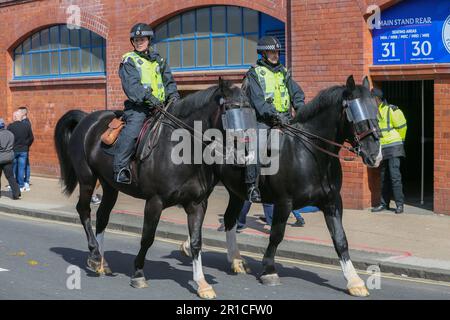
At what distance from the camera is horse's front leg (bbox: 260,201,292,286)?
8352mm

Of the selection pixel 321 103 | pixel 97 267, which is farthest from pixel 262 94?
pixel 97 267

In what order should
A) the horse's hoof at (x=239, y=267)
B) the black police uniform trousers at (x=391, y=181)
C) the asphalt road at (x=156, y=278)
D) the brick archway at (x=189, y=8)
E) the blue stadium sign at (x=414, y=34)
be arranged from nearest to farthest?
the asphalt road at (x=156, y=278) < the horse's hoof at (x=239, y=267) < the blue stadium sign at (x=414, y=34) < the black police uniform trousers at (x=391, y=181) < the brick archway at (x=189, y=8)

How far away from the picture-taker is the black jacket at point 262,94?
8.52 meters

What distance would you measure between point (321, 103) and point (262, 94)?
2.50 ft

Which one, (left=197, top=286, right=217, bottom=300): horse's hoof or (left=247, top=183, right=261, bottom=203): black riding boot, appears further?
(left=247, top=183, right=261, bottom=203): black riding boot

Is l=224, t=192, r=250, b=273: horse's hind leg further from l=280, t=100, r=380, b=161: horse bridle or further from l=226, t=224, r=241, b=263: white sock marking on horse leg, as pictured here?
l=280, t=100, r=380, b=161: horse bridle

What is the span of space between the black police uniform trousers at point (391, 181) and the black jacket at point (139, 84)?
5798 mm

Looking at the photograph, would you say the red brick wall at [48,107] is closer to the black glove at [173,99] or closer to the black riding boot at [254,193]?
the black glove at [173,99]

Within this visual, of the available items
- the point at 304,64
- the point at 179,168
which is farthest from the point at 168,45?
the point at 179,168

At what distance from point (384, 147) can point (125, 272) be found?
19.7 feet

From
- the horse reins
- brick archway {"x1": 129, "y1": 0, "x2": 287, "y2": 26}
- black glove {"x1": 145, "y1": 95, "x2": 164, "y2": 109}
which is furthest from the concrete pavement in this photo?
brick archway {"x1": 129, "y1": 0, "x2": 287, "y2": 26}

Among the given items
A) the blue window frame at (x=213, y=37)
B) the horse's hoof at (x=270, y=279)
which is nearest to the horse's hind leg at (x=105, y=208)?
the horse's hoof at (x=270, y=279)

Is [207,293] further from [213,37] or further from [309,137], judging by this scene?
[213,37]

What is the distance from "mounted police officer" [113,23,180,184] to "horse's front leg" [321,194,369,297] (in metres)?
2.18
